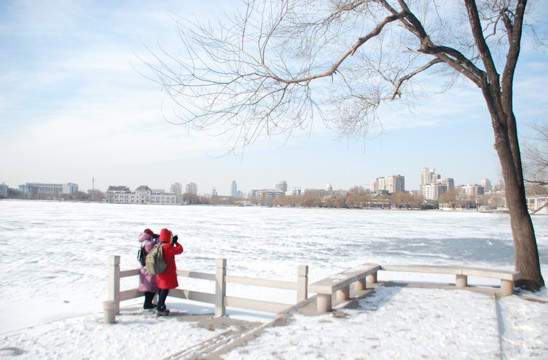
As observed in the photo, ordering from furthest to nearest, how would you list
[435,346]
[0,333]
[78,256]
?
[78,256], [0,333], [435,346]

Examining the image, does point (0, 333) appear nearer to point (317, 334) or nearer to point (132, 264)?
point (317, 334)

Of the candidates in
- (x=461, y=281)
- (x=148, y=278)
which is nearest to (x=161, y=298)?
(x=148, y=278)

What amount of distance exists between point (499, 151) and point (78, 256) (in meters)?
13.9

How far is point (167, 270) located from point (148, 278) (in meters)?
0.60

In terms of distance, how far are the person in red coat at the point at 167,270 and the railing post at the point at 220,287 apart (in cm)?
71

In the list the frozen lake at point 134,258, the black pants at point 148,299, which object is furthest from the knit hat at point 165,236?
the frozen lake at point 134,258

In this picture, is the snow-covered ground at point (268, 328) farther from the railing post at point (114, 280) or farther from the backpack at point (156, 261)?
the backpack at point (156, 261)

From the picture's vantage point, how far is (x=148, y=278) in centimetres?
801

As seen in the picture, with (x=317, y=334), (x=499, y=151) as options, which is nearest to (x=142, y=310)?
(x=317, y=334)

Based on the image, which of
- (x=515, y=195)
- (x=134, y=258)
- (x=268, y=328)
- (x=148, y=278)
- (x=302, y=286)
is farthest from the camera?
(x=134, y=258)

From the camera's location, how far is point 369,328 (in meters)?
5.28

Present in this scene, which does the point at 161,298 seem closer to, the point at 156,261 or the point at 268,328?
the point at 156,261

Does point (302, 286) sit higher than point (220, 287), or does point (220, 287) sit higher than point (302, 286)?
point (302, 286)

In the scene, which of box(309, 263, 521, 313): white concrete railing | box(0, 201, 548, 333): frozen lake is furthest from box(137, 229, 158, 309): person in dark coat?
box(309, 263, 521, 313): white concrete railing
